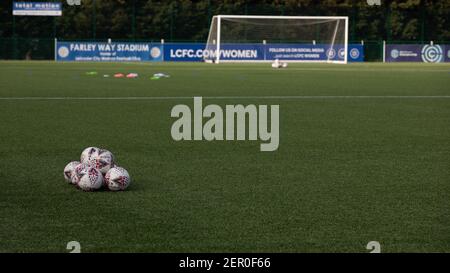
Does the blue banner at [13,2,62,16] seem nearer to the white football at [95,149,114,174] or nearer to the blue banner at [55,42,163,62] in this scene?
the blue banner at [55,42,163,62]

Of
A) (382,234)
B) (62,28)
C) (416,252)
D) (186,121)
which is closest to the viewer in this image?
(416,252)

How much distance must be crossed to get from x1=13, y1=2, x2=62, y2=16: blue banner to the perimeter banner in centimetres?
2221

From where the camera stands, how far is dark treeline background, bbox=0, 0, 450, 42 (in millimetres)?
56406

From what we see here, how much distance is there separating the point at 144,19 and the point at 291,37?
38.4ft

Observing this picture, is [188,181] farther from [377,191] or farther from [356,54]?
[356,54]

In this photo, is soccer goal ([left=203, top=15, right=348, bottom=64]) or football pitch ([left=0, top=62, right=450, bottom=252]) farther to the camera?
soccer goal ([left=203, top=15, right=348, bottom=64])

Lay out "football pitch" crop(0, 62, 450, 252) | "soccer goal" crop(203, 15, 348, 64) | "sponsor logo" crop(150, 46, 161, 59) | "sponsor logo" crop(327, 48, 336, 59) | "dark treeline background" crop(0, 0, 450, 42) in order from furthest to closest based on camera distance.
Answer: "dark treeline background" crop(0, 0, 450, 42), "sponsor logo" crop(150, 46, 161, 59), "sponsor logo" crop(327, 48, 336, 59), "soccer goal" crop(203, 15, 348, 64), "football pitch" crop(0, 62, 450, 252)

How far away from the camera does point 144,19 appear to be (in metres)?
58.2

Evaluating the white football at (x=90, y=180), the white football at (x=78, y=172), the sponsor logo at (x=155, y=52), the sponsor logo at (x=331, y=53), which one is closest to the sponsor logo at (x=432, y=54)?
the sponsor logo at (x=331, y=53)

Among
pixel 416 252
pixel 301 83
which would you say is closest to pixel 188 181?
Answer: pixel 416 252

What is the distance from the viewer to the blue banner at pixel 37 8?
56250mm

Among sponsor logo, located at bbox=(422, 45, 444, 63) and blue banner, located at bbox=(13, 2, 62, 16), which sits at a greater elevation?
blue banner, located at bbox=(13, 2, 62, 16)

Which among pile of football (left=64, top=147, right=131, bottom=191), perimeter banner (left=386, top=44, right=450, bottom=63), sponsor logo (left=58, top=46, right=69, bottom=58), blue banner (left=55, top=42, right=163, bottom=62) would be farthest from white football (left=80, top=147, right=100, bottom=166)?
perimeter banner (left=386, top=44, right=450, bottom=63)

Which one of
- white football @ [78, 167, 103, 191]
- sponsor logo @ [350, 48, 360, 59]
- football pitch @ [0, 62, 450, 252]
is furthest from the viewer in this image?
sponsor logo @ [350, 48, 360, 59]
